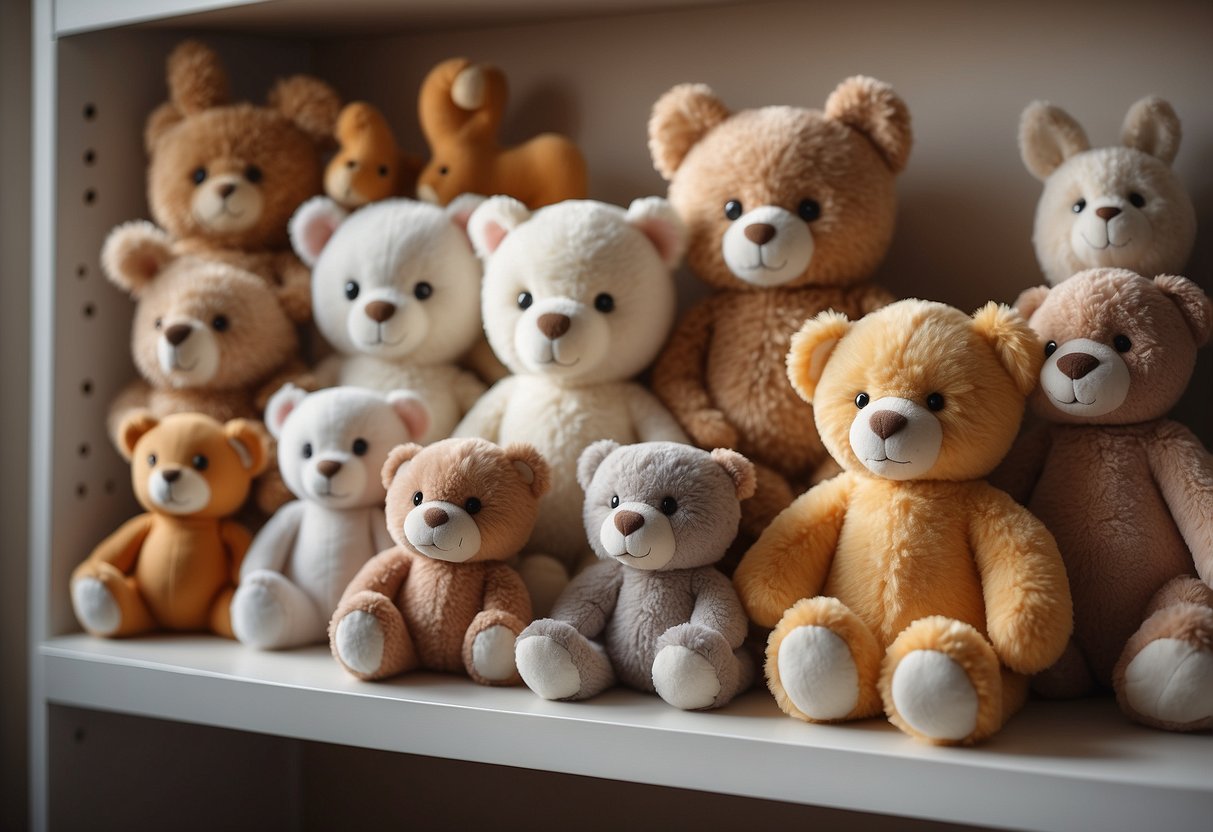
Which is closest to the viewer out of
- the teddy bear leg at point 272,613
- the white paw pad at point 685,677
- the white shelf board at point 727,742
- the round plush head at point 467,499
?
the white shelf board at point 727,742

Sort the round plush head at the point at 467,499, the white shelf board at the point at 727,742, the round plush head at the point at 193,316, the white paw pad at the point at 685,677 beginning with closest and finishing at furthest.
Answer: the white shelf board at the point at 727,742 → the white paw pad at the point at 685,677 → the round plush head at the point at 467,499 → the round plush head at the point at 193,316

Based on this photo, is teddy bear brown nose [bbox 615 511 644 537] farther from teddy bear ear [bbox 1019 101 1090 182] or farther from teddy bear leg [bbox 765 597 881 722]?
teddy bear ear [bbox 1019 101 1090 182]

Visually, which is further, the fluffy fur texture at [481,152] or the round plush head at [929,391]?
the fluffy fur texture at [481,152]

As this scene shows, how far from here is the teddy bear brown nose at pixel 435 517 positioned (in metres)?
1.00

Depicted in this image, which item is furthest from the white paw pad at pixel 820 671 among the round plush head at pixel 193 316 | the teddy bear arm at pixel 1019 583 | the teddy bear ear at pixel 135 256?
the teddy bear ear at pixel 135 256

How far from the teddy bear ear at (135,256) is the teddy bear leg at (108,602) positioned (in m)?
0.31

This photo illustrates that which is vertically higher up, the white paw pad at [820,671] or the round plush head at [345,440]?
the round plush head at [345,440]

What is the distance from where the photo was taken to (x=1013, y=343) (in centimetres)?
94

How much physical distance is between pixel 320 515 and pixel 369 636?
8.2 inches

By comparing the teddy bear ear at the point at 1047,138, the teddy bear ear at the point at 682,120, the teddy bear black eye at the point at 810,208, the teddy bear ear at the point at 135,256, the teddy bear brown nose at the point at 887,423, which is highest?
the teddy bear ear at the point at 682,120

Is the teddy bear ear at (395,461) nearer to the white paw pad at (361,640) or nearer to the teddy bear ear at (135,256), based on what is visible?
Result: the white paw pad at (361,640)

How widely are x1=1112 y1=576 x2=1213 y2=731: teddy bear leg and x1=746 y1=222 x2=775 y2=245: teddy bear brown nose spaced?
0.45 metres

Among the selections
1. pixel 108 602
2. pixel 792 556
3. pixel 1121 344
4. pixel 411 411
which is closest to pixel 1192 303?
pixel 1121 344

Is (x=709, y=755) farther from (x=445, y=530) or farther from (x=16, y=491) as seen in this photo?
(x=16, y=491)
